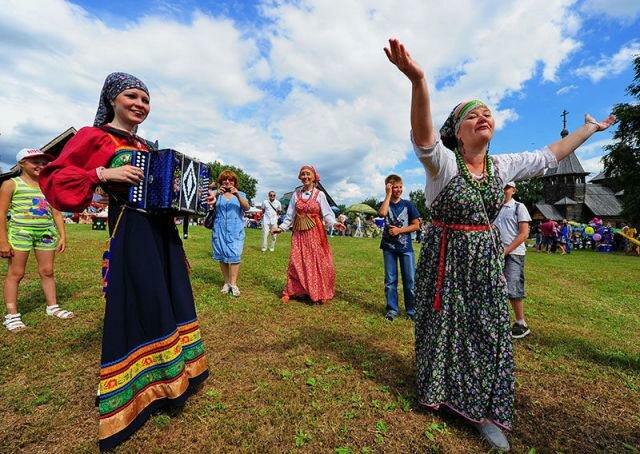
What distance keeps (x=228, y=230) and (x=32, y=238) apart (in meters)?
2.85

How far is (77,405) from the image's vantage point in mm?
2883

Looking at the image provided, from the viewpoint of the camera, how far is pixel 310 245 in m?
6.45

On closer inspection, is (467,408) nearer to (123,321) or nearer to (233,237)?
(123,321)

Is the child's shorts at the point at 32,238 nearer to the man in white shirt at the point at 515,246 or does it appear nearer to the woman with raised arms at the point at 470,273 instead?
the woman with raised arms at the point at 470,273

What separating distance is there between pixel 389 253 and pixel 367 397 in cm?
277

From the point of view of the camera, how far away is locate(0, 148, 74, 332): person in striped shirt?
14.6 feet

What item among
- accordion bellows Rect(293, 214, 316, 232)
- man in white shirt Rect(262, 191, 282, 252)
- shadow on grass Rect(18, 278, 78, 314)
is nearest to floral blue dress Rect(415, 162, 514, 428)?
accordion bellows Rect(293, 214, 316, 232)

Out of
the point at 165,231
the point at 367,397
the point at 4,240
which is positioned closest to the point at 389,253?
the point at 367,397

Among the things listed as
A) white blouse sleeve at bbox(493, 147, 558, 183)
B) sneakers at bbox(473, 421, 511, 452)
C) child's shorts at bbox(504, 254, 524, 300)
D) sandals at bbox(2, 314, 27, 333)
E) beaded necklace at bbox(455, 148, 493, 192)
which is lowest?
sneakers at bbox(473, 421, 511, 452)

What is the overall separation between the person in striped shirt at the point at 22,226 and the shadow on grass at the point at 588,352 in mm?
7146

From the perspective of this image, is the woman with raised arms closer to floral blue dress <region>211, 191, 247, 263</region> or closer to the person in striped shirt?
floral blue dress <region>211, 191, 247, 263</region>

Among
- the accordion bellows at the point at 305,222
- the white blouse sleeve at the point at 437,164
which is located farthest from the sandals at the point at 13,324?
the white blouse sleeve at the point at 437,164

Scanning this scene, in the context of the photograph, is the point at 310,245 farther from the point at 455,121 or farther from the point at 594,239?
the point at 594,239

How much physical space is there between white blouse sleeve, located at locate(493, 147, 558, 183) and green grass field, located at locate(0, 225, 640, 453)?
208 centimetres
